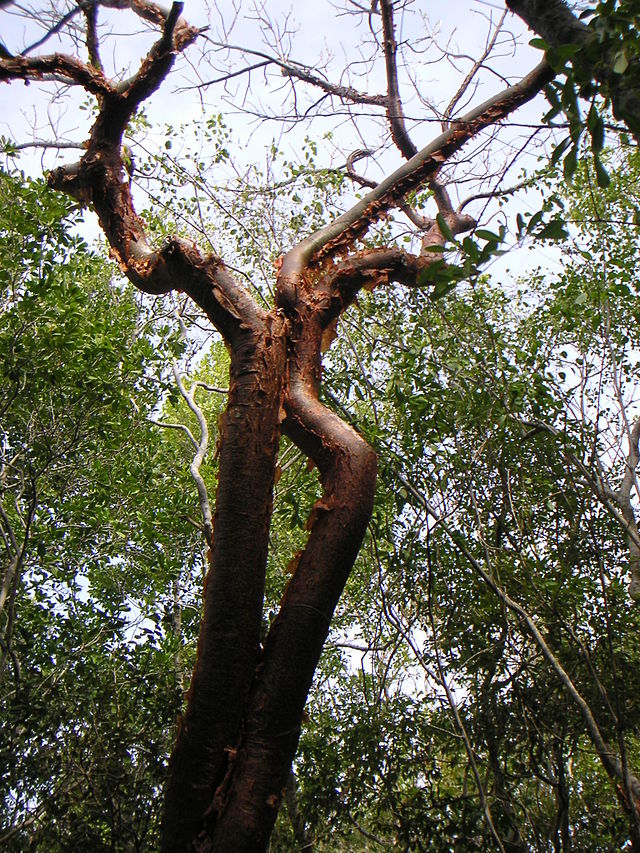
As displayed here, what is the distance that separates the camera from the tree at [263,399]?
188 centimetres

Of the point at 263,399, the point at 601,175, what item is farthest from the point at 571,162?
the point at 263,399

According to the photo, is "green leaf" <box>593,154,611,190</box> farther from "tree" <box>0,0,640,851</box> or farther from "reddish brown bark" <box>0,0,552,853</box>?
"reddish brown bark" <box>0,0,552,853</box>

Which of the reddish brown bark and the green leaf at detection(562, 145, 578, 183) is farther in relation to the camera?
the reddish brown bark

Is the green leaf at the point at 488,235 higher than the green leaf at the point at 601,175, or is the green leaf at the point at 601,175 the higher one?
the green leaf at the point at 601,175

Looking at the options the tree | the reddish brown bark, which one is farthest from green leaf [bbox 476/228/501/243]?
the reddish brown bark

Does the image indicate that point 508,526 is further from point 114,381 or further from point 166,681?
point 114,381

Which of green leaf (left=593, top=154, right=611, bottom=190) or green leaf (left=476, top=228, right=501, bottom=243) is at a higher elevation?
green leaf (left=593, top=154, right=611, bottom=190)

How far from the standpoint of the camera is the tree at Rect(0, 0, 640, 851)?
1.88m

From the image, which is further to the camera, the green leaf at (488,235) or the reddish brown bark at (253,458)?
the reddish brown bark at (253,458)

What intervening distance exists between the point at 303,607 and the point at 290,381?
0.96m

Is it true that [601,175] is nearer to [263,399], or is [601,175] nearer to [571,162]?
[571,162]

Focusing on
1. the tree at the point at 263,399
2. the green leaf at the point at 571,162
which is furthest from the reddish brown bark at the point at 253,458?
the green leaf at the point at 571,162

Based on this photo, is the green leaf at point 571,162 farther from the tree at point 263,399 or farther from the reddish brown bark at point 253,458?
the reddish brown bark at point 253,458

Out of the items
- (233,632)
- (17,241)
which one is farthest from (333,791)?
(17,241)
